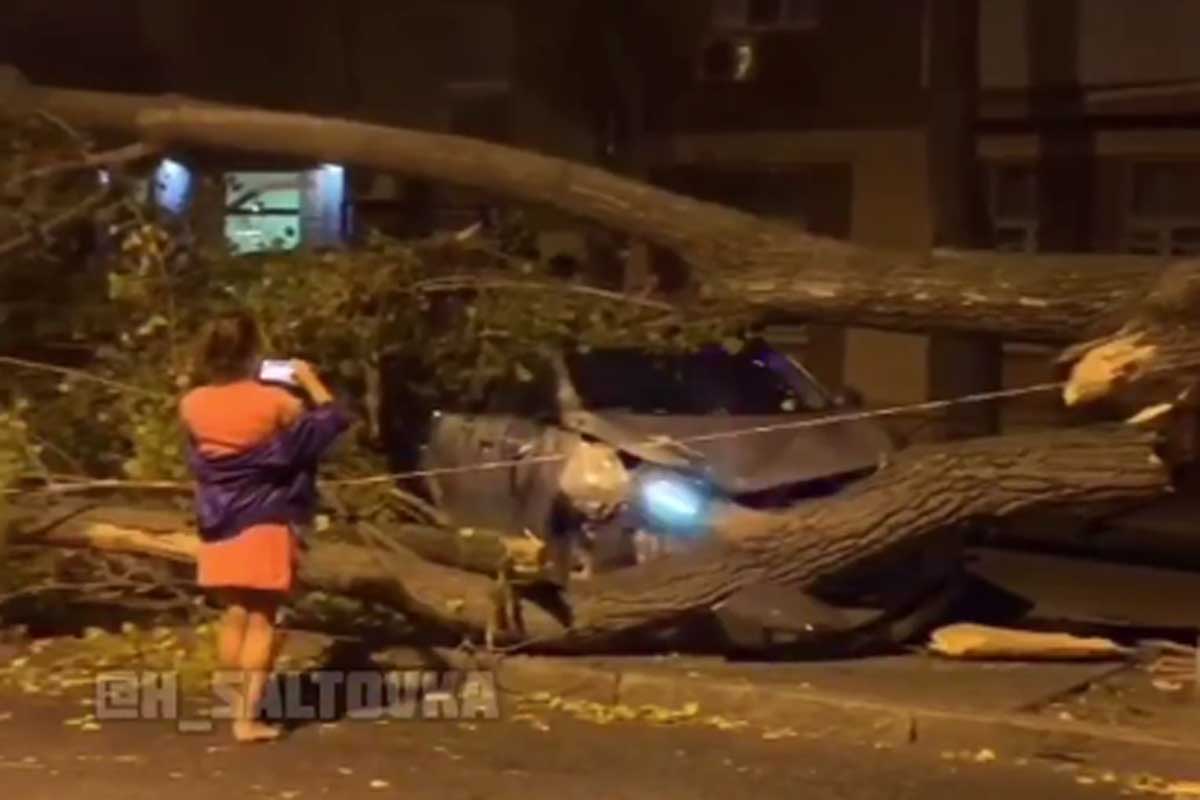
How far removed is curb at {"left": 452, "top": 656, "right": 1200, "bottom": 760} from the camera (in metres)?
9.41

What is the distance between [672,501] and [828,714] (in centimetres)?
178

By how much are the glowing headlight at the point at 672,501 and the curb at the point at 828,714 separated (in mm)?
987

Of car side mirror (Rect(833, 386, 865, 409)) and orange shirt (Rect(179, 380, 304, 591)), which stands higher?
car side mirror (Rect(833, 386, 865, 409))

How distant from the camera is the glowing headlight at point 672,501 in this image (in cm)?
1118

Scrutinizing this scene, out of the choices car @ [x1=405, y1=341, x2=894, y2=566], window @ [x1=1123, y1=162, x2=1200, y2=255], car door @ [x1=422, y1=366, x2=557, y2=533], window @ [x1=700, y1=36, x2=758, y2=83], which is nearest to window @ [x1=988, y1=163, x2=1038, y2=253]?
window @ [x1=1123, y1=162, x2=1200, y2=255]

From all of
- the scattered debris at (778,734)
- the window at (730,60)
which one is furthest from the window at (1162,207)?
the scattered debris at (778,734)

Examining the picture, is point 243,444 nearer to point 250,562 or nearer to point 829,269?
point 250,562

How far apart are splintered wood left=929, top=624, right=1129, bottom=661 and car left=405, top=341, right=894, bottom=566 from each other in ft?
3.08

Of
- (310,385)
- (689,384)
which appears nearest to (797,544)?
(310,385)

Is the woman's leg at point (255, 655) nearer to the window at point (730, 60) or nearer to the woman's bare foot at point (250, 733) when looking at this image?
the woman's bare foot at point (250, 733)

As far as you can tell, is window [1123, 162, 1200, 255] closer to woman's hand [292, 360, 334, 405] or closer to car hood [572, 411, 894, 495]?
car hood [572, 411, 894, 495]

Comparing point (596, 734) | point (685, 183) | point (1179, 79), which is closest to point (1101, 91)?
point (1179, 79)

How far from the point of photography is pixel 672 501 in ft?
37.0

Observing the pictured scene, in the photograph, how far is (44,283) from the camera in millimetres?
13055
